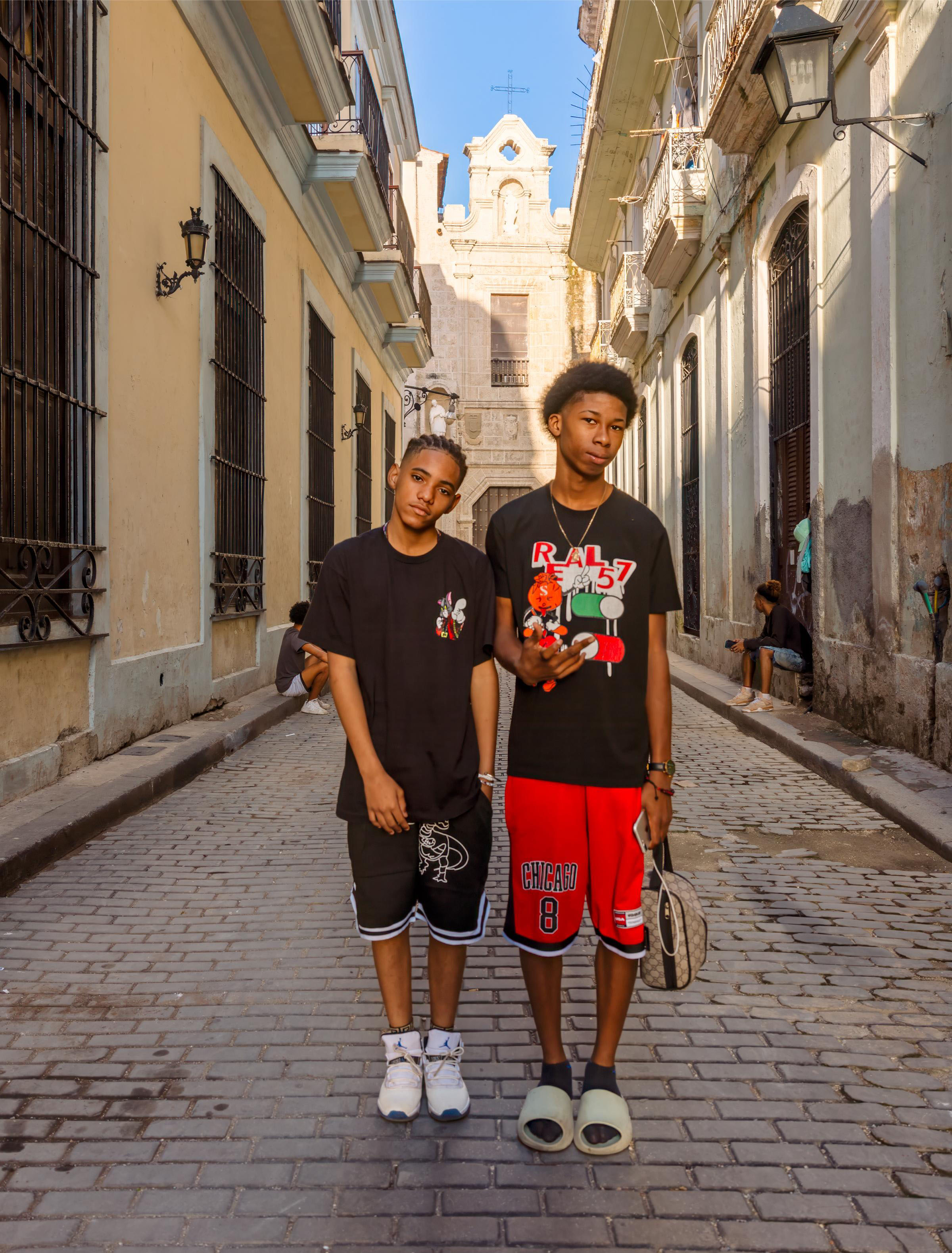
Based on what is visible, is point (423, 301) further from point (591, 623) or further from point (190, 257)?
point (591, 623)

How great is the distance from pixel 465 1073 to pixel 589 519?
4.85 ft

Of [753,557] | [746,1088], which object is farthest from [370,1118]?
[753,557]

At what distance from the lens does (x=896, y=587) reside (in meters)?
7.47

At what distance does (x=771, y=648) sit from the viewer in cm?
983

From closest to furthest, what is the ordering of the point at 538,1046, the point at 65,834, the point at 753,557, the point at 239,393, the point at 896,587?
1. the point at 538,1046
2. the point at 65,834
3. the point at 896,587
4. the point at 239,393
5. the point at 753,557

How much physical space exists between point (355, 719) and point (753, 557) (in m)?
10.0

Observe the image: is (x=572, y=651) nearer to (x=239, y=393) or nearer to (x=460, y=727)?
(x=460, y=727)

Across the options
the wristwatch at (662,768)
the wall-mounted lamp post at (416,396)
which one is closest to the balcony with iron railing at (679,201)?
the wall-mounted lamp post at (416,396)

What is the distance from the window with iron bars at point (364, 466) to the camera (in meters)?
19.1

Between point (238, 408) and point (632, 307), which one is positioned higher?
point (632, 307)

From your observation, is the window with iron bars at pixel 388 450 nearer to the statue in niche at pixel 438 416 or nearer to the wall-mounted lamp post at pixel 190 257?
the statue in niche at pixel 438 416

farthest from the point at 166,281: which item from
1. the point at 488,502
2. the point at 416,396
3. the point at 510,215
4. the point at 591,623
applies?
the point at 510,215

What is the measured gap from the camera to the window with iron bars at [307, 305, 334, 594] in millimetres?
14242

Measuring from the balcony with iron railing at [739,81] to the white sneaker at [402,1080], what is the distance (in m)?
8.73
